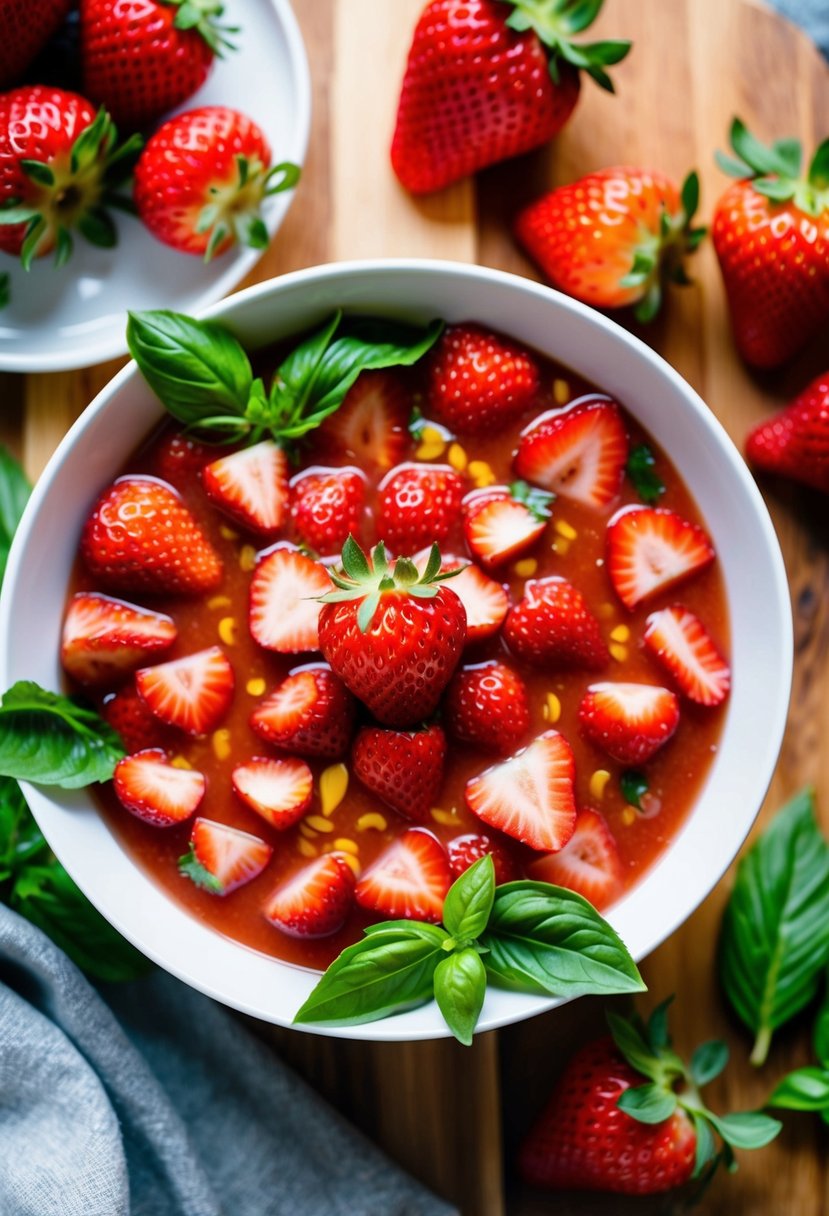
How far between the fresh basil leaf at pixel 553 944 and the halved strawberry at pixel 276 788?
0.37m

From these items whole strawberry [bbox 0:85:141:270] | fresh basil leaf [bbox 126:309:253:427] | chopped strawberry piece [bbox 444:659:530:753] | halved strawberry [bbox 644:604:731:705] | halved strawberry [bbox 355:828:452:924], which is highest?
whole strawberry [bbox 0:85:141:270]

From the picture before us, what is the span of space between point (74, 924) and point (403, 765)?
0.68 m

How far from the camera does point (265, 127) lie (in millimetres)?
2402

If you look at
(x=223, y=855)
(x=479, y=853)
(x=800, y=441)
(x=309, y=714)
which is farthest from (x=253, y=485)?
(x=800, y=441)

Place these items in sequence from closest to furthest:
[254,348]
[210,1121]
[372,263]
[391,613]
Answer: [391,613]
[372,263]
[254,348]
[210,1121]

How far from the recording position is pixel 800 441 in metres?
2.37

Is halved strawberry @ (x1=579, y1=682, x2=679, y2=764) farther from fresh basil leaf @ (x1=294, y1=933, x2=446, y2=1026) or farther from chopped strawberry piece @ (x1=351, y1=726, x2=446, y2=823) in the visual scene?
fresh basil leaf @ (x1=294, y1=933, x2=446, y2=1026)

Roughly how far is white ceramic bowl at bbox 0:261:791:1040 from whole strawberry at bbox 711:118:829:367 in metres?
0.35

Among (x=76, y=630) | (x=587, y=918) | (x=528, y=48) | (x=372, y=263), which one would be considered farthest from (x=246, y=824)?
(x=528, y=48)

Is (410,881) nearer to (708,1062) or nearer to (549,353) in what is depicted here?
(708,1062)

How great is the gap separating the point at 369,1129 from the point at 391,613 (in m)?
1.07

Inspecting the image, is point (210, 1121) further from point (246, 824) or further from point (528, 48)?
point (528, 48)

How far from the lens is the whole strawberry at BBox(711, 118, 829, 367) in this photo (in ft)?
7.60

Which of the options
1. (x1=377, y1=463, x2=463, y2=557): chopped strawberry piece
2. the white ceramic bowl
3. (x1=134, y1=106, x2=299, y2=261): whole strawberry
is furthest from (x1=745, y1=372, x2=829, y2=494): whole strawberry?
(x1=134, y1=106, x2=299, y2=261): whole strawberry
